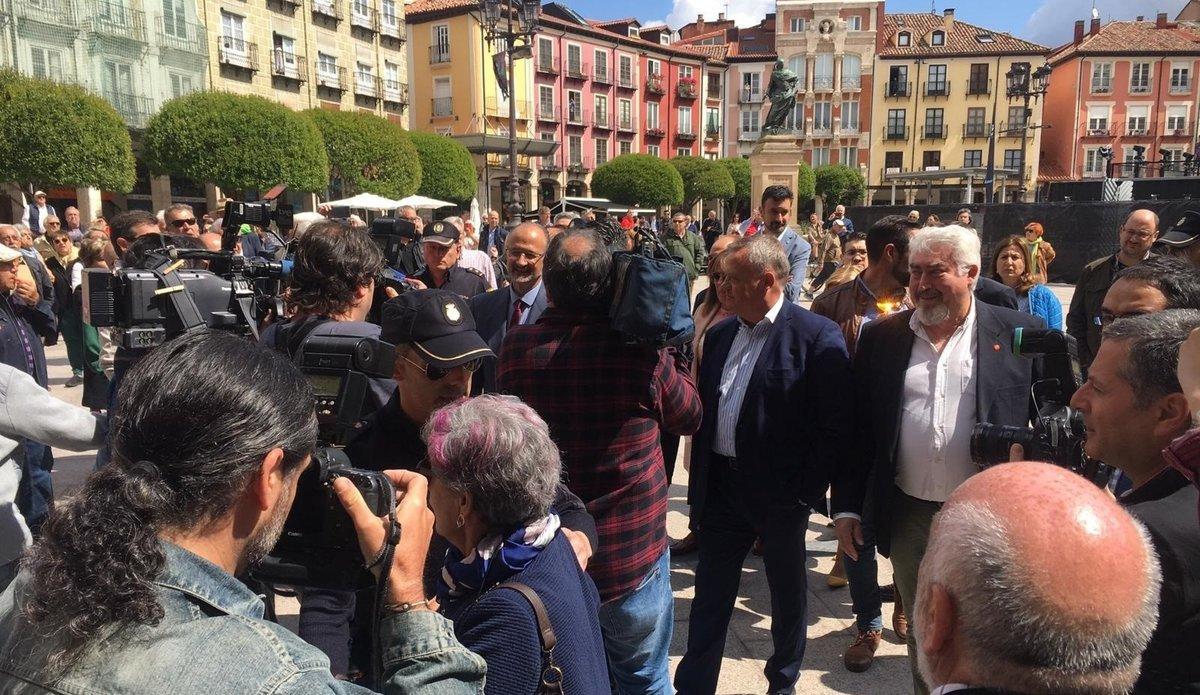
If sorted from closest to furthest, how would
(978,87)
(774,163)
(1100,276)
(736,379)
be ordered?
1. (736,379)
2. (1100,276)
3. (774,163)
4. (978,87)

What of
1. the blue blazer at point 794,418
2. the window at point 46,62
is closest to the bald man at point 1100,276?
the blue blazer at point 794,418

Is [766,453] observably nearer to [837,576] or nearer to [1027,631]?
[837,576]

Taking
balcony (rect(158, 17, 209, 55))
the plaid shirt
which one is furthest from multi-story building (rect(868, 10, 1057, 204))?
the plaid shirt

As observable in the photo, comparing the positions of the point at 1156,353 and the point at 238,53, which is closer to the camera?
the point at 1156,353

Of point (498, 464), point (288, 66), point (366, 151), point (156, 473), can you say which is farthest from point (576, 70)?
point (156, 473)

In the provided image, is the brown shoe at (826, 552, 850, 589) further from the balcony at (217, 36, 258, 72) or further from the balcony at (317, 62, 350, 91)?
the balcony at (317, 62, 350, 91)

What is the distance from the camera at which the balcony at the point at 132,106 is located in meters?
25.6

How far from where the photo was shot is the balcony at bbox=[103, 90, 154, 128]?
25594mm

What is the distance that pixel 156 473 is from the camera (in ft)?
3.69

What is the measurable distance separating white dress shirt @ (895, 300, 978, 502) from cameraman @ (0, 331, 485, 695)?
6.67ft

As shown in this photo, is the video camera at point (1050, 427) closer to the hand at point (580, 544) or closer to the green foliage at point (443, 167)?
the hand at point (580, 544)

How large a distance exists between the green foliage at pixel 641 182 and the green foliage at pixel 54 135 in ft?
83.6

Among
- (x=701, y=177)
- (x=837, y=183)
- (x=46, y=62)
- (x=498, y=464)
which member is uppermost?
(x=46, y=62)

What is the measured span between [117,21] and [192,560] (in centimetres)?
3083
